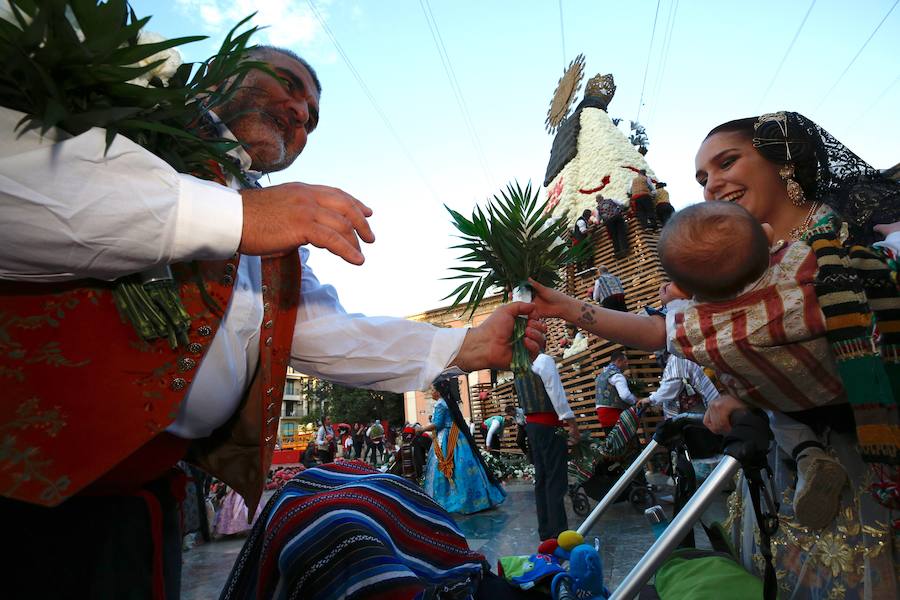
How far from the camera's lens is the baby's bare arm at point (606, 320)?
2176mm

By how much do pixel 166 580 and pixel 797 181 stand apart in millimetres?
2600

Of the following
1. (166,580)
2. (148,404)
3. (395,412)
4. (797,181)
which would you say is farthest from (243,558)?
(395,412)

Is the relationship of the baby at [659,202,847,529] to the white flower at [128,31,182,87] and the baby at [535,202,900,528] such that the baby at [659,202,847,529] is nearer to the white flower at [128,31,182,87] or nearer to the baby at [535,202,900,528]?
the baby at [535,202,900,528]

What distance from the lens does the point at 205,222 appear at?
3.02 feet

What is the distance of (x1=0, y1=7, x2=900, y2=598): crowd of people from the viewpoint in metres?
0.91

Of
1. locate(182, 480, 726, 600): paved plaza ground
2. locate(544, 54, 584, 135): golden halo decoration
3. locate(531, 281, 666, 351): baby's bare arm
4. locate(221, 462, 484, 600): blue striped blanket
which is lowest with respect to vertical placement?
locate(182, 480, 726, 600): paved plaza ground

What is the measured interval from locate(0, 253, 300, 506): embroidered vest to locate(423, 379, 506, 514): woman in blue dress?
20.8 feet

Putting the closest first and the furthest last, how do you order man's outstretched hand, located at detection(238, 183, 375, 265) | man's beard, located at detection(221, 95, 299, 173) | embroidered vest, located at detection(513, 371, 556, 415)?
man's outstretched hand, located at detection(238, 183, 375, 265), man's beard, located at detection(221, 95, 299, 173), embroidered vest, located at detection(513, 371, 556, 415)

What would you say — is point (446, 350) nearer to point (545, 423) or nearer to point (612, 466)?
point (545, 423)

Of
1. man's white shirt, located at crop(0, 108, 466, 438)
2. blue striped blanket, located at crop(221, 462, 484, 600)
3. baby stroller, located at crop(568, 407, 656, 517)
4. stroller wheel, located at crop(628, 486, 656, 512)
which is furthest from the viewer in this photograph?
baby stroller, located at crop(568, 407, 656, 517)

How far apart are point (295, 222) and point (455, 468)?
7.52 metres

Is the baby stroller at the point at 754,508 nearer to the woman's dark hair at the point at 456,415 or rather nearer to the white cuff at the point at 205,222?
the white cuff at the point at 205,222

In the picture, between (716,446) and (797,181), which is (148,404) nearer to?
(716,446)

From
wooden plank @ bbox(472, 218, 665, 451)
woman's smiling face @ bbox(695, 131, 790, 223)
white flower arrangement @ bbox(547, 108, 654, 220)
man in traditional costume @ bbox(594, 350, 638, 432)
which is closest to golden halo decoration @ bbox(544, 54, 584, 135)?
white flower arrangement @ bbox(547, 108, 654, 220)
